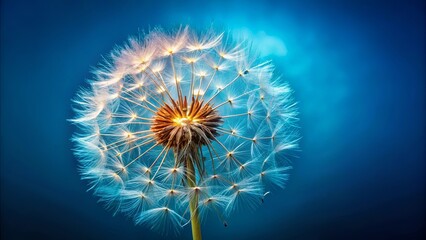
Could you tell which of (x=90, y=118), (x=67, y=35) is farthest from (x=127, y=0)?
(x=90, y=118)

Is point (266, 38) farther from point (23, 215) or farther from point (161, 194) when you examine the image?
point (23, 215)

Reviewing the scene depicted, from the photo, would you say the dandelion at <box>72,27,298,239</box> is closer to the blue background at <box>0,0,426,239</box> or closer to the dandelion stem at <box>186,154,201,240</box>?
the dandelion stem at <box>186,154,201,240</box>

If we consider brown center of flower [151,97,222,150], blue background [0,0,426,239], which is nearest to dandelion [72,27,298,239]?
brown center of flower [151,97,222,150]

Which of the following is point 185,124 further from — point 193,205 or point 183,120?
point 193,205

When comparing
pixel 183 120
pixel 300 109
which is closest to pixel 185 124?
pixel 183 120

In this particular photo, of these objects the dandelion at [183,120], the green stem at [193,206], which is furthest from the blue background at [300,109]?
the green stem at [193,206]

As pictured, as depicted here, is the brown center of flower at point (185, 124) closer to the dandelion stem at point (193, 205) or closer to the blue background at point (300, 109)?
the dandelion stem at point (193, 205)
